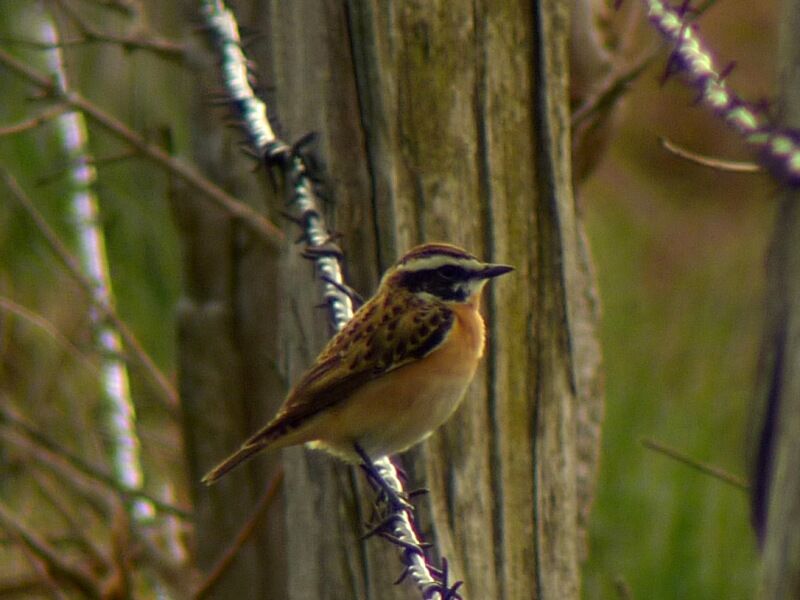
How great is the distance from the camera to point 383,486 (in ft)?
Result: 7.82

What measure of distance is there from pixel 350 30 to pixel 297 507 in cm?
85

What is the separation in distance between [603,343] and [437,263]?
3180 millimetres

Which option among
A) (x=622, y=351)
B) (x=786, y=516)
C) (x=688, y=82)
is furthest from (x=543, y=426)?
(x=622, y=351)

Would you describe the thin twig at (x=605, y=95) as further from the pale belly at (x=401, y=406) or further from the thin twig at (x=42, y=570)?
the thin twig at (x=42, y=570)

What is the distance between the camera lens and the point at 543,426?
2348 mm

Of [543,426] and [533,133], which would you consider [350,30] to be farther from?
[543,426]

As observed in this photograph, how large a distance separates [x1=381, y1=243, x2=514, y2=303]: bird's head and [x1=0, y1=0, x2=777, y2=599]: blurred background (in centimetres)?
130

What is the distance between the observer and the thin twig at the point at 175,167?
4367 mm

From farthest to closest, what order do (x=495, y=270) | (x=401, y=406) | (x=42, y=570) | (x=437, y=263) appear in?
(x=42, y=570) → (x=401, y=406) → (x=437, y=263) → (x=495, y=270)

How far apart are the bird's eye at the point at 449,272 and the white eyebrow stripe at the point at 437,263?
1 centimetres

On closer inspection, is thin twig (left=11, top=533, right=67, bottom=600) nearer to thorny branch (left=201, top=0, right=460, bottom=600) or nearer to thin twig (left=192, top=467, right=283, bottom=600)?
thin twig (left=192, top=467, right=283, bottom=600)

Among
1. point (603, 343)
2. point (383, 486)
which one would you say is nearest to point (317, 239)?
point (383, 486)

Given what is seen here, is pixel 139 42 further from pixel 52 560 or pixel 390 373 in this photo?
pixel 390 373

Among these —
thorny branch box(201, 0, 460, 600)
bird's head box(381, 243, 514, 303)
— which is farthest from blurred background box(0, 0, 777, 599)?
thorny branch box(201, 0, 460, 600)
